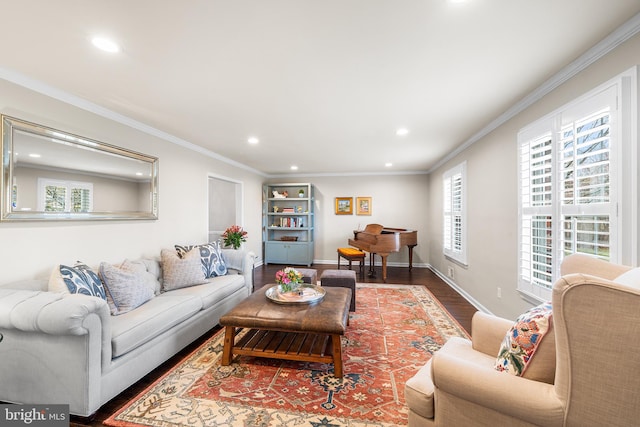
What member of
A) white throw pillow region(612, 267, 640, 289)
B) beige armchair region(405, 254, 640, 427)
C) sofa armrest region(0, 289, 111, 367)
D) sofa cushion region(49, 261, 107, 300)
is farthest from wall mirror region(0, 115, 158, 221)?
white throw pillow region(612, 267, 640, 289)

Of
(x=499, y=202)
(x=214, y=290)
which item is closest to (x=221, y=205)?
(x=214, y=290)

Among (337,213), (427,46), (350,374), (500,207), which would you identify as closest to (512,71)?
(427,46)

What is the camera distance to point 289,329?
1.99 meters

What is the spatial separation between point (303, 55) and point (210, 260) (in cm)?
264

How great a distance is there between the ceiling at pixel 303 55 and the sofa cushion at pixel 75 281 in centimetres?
156

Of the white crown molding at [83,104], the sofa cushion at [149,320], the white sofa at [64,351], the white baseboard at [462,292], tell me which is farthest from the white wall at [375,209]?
the white sofa at [64,351]

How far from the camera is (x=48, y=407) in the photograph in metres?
1.58

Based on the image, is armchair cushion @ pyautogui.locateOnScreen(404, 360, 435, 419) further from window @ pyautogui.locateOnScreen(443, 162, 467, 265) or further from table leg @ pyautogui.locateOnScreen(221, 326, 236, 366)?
window @ pyautogui.locateOnScreen(443, 162, 467, 265)

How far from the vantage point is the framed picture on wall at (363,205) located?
653 centimetres

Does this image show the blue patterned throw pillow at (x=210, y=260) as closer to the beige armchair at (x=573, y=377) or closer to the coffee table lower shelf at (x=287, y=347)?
the coffee table lower shelf at (x=287, y=347)

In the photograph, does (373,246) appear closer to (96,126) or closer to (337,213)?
(337,213)

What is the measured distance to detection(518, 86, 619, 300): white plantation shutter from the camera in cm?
165

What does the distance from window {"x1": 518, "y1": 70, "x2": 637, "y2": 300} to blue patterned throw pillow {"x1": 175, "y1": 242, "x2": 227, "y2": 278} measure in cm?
343

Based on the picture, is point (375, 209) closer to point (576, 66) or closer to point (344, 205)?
point (344, 205)
